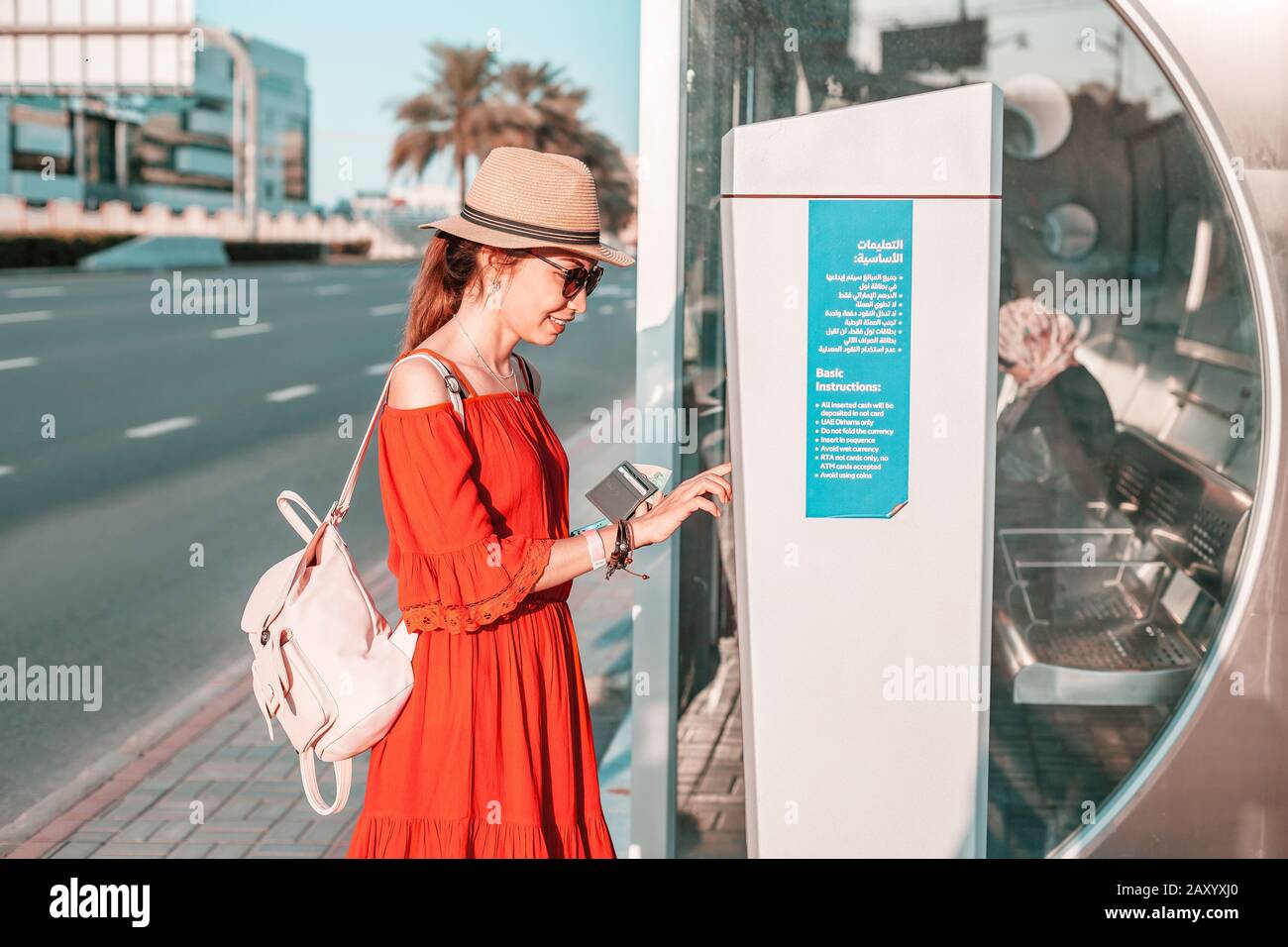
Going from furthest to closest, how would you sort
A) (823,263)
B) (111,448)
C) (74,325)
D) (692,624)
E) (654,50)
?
(74,325) → (111,448) → (692,624) → (654,50) → (823,263)

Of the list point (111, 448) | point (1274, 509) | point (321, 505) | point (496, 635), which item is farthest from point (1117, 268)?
point (111, 448)

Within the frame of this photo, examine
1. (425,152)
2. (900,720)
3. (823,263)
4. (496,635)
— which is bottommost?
(900,720)

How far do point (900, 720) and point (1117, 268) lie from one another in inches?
62.6

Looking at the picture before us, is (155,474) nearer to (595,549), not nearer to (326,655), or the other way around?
(326,655)

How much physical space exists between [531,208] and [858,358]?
0.69 metres

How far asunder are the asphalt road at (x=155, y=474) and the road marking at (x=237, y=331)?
7 centimetres

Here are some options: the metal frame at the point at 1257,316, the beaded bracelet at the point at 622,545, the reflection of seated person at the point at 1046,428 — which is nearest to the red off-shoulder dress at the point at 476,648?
the beaded bracelet at the point at 622,545

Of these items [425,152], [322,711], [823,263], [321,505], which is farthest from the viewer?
[425,152]

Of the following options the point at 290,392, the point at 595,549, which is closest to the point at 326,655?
the point at 595,549

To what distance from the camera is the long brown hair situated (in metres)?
2.66

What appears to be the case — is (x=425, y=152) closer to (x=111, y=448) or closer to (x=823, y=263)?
(x=111, y=448)

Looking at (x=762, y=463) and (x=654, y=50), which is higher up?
(x=654, y=50)

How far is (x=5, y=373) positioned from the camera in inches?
578

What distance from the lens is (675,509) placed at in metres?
2.59
